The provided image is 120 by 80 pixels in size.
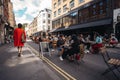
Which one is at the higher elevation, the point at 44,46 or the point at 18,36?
the point at 18,36

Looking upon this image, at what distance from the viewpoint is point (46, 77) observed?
6.64 meters

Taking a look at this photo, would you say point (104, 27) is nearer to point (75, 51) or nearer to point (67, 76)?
point (75, 51)

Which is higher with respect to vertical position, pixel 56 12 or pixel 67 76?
pixel 56 12

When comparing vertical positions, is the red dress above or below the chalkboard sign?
above

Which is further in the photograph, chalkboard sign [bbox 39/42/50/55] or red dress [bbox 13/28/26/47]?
chalkboard sign [bbox 39/42/50/55]

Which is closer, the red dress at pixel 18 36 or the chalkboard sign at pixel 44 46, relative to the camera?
the red dress at pixel 18 36

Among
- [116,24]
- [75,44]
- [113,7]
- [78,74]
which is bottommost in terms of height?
[78,74]

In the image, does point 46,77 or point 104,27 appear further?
point 104,27

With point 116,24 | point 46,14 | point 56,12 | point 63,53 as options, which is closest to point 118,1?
point 116,24

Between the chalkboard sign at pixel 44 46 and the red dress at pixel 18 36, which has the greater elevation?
the red dress at pixel 18 36

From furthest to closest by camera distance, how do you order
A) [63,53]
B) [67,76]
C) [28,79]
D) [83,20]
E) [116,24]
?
[83,20] < [116,24] < [63,53] < [67,76] < [28,79]

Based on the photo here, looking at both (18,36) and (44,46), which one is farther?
(44,46)

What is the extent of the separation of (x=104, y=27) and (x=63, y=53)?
749 inches

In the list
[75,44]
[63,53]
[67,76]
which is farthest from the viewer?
[63,53]
